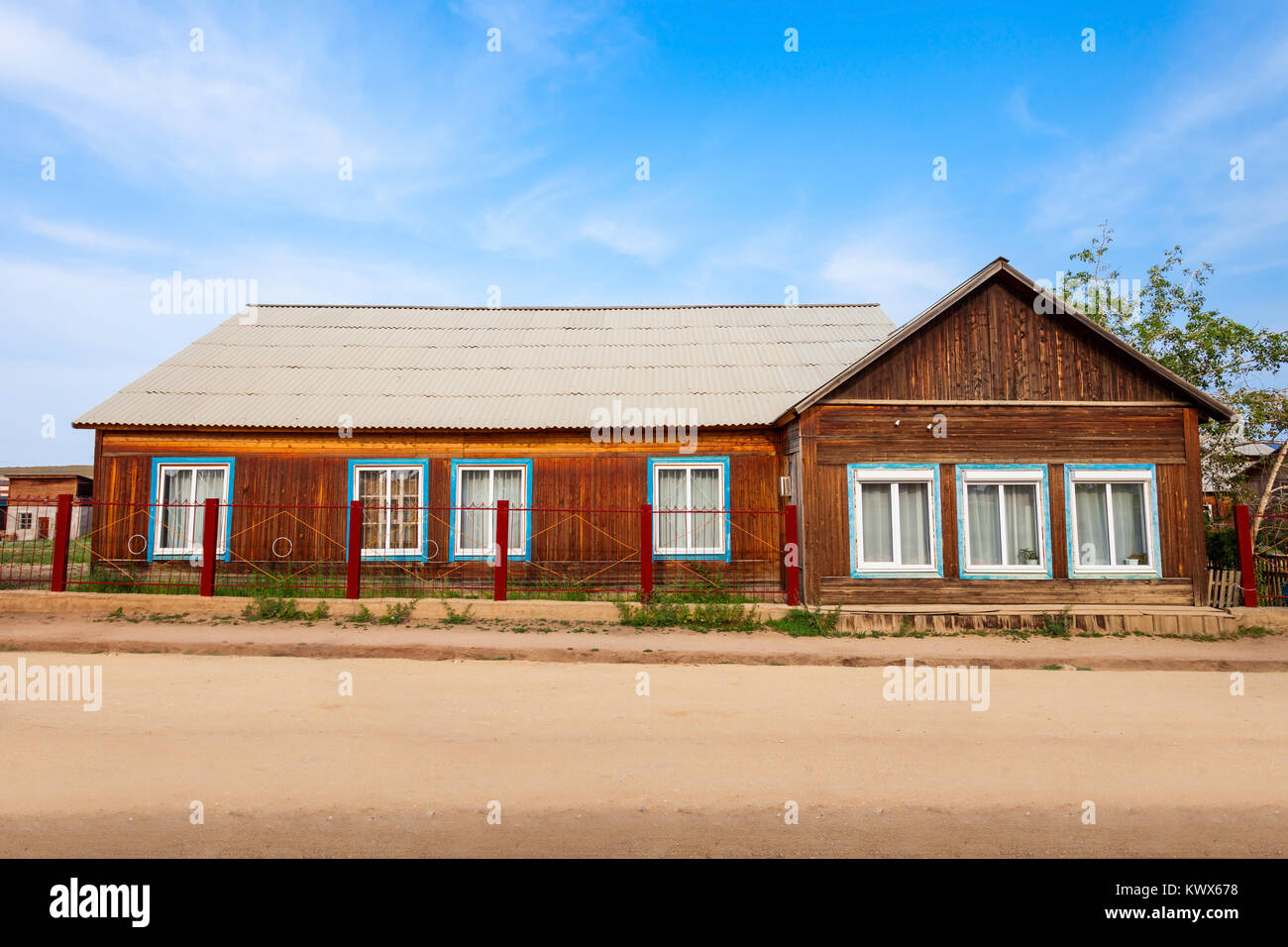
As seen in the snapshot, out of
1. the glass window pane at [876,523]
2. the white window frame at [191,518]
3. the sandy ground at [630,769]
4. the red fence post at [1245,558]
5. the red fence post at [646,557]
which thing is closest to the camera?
the sandy ground at [630,769]

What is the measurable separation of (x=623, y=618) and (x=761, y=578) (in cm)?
396

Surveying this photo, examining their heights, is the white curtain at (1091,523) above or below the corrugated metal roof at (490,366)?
below

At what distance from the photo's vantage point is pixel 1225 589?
12.6m

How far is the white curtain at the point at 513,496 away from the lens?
15.1m

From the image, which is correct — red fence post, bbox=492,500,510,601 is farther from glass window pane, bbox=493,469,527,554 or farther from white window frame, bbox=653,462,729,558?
white window frame, bbox=653,462,729,558

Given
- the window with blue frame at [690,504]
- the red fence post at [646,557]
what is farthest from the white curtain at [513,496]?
the red fence post at [646,557]

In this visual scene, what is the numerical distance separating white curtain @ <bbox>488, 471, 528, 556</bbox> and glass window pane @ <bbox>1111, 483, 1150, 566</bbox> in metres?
11.1

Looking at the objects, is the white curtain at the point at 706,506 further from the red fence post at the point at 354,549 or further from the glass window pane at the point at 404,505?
the red fence post at the point at 354,549

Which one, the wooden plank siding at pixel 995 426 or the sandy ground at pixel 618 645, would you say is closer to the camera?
the sandy ground at pixel 618 645

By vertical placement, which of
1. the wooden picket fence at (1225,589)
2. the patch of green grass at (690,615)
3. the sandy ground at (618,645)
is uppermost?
the wooden picket fence at (1225,589)

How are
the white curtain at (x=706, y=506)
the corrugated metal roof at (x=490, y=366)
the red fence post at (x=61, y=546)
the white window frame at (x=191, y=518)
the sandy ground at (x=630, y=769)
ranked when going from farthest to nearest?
1. the corrugated metal roof at (x=490, y=366)
2. the white window frame at (x=191, y=518)
3. the white curtain at (x=706, y=506)
4. the red fence post at (x=61, y=546)
5. the sandy ground at (x=630, y=769)

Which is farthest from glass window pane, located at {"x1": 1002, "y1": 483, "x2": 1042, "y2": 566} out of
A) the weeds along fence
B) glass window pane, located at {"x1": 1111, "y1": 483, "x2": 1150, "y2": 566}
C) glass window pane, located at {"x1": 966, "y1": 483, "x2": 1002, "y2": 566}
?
the weeds along fence

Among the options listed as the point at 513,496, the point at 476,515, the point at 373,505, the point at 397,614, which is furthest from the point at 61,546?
the point at 513,496

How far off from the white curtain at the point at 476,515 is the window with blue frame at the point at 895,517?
7384mm
